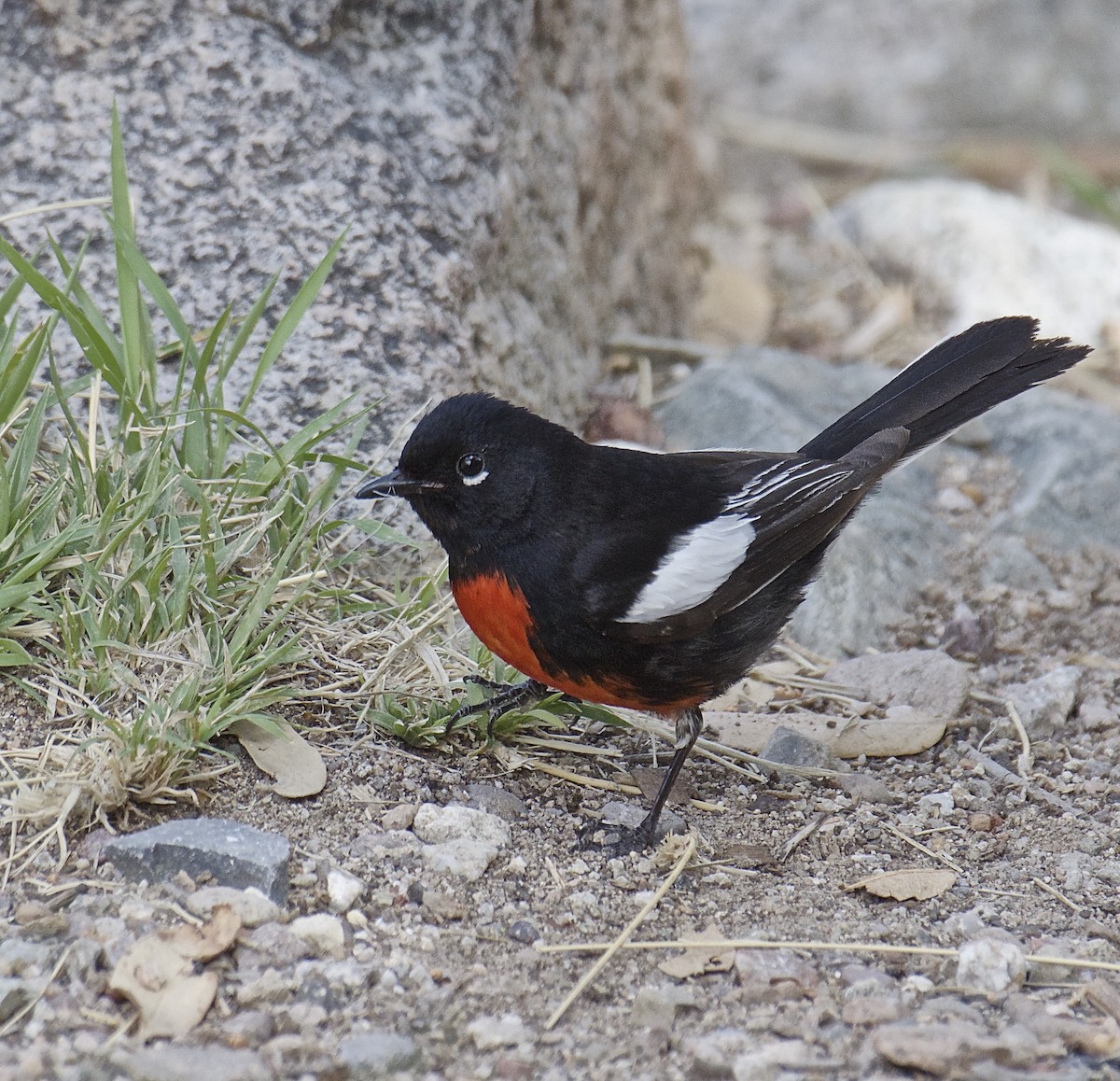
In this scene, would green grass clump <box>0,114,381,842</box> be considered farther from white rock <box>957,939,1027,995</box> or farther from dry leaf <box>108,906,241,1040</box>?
white rock <box>957,939,1027,995</box>

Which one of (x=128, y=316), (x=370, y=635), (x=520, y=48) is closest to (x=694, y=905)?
(x=370, y=635)

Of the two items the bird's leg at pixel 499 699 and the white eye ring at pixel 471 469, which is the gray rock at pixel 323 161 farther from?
the bird's leg at pixel 499 699

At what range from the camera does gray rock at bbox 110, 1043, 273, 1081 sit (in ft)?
7.97

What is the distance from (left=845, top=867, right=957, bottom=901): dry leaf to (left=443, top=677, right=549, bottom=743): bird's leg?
1.04 m

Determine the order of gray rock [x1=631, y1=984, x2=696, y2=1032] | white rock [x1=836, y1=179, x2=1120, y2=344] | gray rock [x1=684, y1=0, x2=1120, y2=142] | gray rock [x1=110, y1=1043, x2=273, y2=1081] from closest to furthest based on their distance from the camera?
gray rock [x1=110, y1=1043, x2=273, y2=1081]
gray rock [x1=631, y1=984, x2=696, y2=1032]
white rock [x1=836, y1=179, x2=1120, y2=344]
gray rock [x1=684, y1=0, x2=1120, y2=142]

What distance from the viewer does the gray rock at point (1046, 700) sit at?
14.1 feet

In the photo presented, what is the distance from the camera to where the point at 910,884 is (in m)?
3.42

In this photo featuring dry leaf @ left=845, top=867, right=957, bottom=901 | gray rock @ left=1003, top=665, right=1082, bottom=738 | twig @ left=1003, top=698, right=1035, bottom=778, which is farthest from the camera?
gray rock @ left=1003, top=665, right=1082, bottom=738

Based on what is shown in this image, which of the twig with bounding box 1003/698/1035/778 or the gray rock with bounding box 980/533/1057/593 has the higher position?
the gray rock with bounding box 980/533/1057/593

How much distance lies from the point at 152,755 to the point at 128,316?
60.3 inches

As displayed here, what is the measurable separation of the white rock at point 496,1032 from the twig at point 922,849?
133 cm

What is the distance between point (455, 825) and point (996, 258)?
496cm

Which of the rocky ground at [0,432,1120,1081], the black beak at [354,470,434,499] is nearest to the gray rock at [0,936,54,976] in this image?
the rocky ground at [0,432,1120,1081]

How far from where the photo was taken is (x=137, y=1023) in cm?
261
